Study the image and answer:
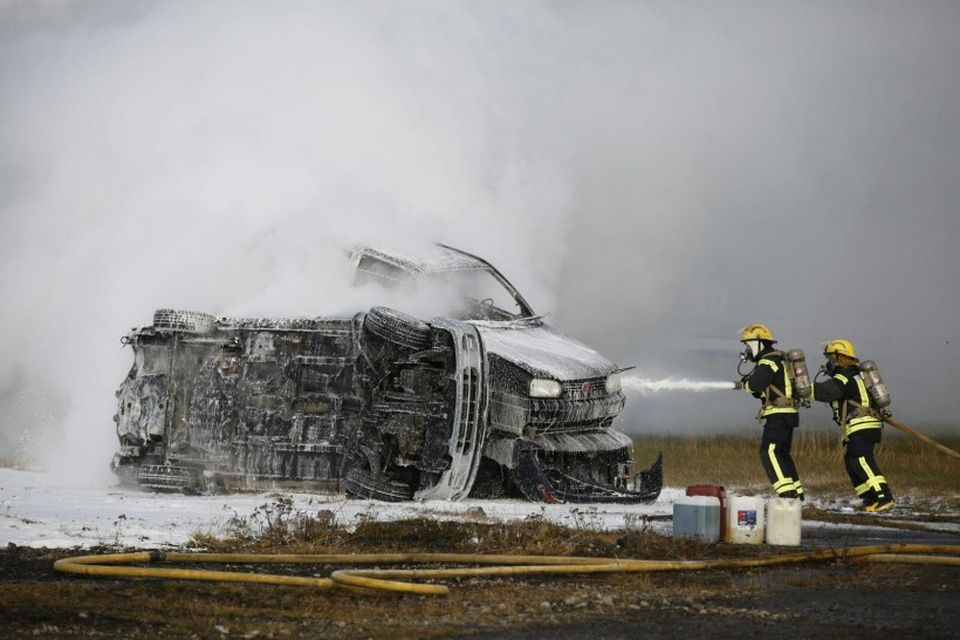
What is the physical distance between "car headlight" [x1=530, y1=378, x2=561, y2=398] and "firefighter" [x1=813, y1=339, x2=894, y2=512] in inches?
108

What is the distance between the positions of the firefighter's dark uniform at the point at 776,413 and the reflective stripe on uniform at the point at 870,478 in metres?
0.85

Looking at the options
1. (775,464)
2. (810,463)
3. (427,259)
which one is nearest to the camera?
(775,464)

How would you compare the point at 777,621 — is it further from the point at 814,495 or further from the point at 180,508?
the point at 814,495

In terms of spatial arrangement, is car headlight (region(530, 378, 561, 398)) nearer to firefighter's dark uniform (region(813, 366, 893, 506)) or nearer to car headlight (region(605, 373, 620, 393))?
car headlight (region(605, 373, 620, 393))

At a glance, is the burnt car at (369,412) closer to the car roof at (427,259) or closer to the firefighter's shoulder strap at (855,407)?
the car roof at (427,259)

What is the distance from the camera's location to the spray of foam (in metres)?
14.4

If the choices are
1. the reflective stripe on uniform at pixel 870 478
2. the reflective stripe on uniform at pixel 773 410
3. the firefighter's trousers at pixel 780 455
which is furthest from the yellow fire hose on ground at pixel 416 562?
the reflective stripe on uniform at pixel 870 478

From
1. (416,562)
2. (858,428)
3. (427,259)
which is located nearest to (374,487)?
(427,259)

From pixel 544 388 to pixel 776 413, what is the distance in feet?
7.18

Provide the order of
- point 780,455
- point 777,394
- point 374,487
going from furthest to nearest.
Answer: point 777,394
point 780,455
point 374,487

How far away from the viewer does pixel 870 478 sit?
1370 cm

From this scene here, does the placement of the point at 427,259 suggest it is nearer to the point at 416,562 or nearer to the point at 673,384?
the point at 673,384

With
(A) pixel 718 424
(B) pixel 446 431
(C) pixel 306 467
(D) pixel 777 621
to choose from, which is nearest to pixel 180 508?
(C) pixel 306 467

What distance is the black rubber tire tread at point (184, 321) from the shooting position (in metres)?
13.4
